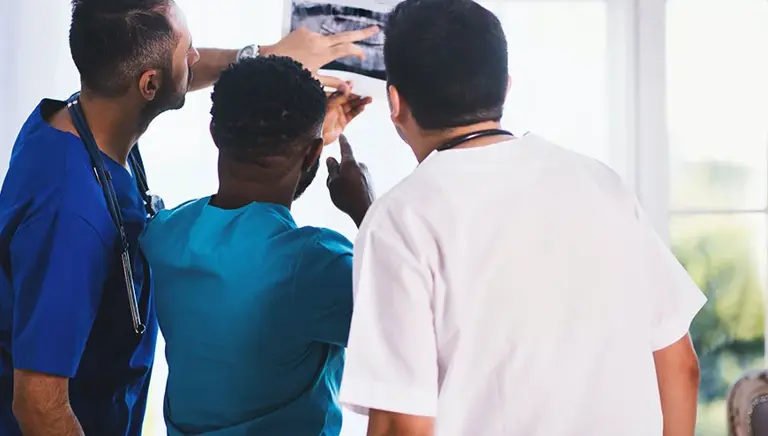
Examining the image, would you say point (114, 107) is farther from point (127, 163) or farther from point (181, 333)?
point (181, 333)

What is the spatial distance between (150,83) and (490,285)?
2.08 ft

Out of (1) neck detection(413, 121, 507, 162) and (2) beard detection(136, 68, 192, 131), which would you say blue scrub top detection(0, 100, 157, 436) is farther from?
(1) neck detection(413, 121, 507, 162)

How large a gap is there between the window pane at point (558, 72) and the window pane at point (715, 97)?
0.20 metres

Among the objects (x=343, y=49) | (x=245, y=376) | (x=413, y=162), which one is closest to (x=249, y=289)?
(x=245, y=376)

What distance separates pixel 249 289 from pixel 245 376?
4.2 inches

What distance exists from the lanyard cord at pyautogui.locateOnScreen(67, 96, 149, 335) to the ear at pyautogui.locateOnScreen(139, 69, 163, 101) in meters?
0.09

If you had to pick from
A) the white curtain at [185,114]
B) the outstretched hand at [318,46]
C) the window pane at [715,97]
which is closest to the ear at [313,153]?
the outstretched hand at [318,46]

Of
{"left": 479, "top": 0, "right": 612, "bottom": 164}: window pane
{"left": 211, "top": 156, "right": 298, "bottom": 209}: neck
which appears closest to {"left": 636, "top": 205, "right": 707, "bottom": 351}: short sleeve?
{"left": 211, "top": 156, "right": 298, "bottom": 209}: neck

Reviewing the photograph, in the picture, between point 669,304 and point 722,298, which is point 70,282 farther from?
point 722,298

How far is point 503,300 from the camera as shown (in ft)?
2.74

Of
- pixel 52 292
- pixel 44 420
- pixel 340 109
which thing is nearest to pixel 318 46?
pixel 340 109

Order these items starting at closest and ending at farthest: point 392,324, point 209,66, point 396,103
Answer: point 392,324, point 396,103, point 209,66

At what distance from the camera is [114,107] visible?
3.92 ft

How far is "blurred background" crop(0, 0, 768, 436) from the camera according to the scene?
1.93m
